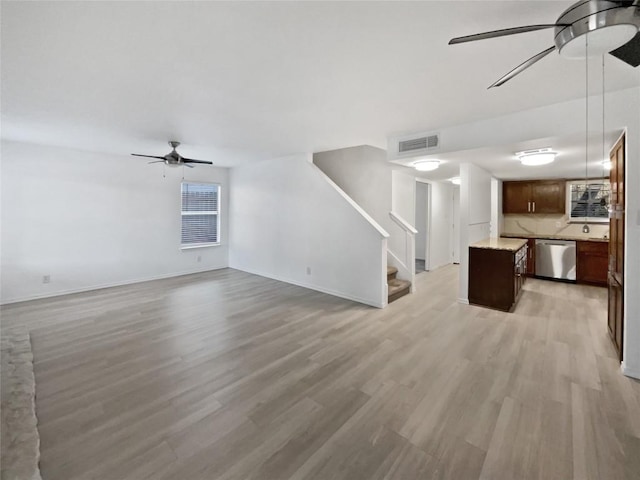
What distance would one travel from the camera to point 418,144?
3.87 m

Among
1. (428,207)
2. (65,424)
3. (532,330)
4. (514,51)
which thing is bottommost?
(65,424)

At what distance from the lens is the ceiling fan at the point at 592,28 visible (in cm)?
126

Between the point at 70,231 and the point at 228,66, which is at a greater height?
the point at 228,66

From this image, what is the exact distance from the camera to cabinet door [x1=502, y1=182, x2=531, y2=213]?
6281 millimetres

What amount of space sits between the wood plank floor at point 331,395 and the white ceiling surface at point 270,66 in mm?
2501

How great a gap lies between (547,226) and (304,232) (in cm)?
531

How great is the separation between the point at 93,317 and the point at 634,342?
5952 millimetres

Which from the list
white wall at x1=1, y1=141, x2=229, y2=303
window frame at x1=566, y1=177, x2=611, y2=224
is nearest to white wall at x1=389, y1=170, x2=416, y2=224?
window frame at x1=566, y1=177, x2=611, y2=224

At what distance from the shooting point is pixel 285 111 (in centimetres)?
310

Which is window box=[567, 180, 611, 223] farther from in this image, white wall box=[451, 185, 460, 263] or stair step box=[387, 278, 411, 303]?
stair step box=[387, 278, 411, 303]

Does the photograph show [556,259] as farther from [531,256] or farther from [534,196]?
[534,196]

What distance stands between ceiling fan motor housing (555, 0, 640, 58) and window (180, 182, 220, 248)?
6.55 metres

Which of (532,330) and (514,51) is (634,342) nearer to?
(532,330)

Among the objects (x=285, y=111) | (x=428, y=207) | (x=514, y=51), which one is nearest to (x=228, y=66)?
(x=285, y=111)
